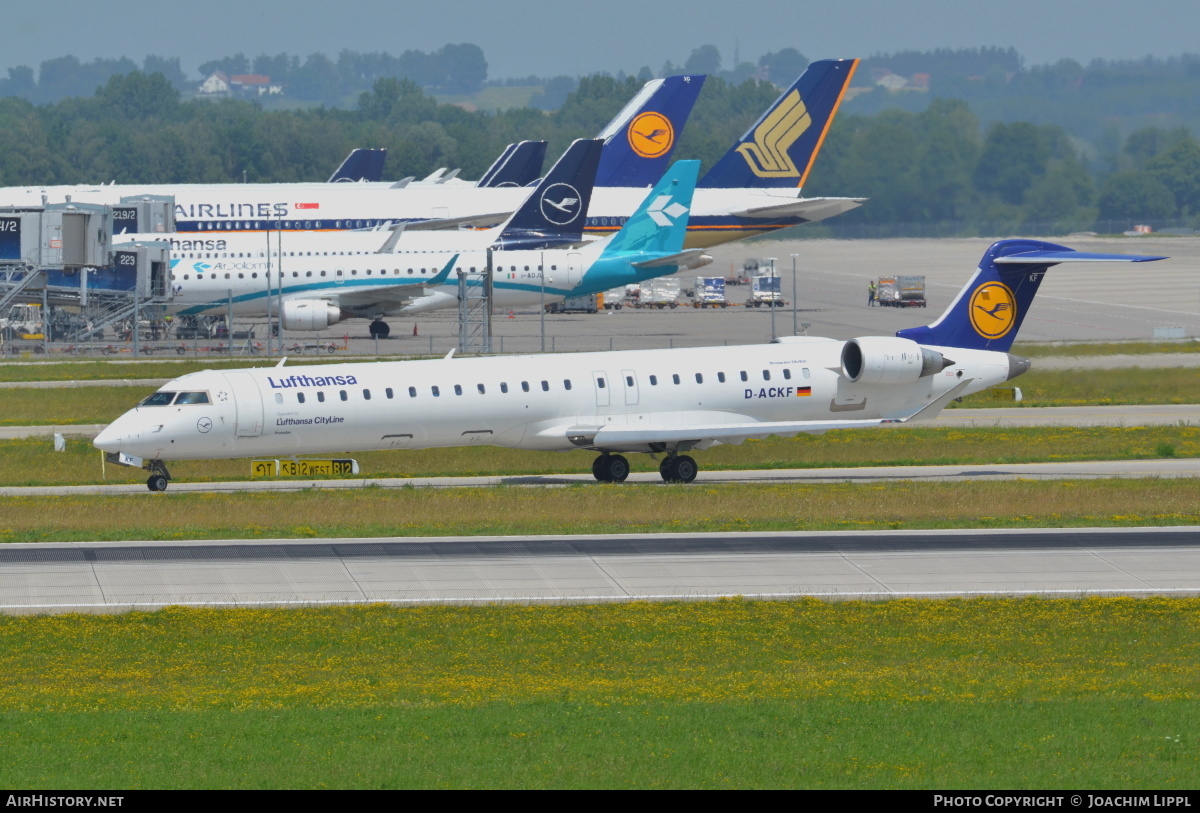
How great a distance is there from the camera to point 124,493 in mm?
41094

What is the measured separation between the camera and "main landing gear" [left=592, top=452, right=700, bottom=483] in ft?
142

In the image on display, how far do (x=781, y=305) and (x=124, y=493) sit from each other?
6803 cm

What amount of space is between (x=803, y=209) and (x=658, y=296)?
1204cm

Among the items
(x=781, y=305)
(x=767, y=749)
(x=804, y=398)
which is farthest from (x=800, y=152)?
(x=767, y=749)

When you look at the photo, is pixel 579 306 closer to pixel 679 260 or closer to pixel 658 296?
pixel 658 296

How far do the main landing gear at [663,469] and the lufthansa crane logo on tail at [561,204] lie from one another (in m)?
47.7

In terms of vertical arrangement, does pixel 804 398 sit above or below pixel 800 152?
below

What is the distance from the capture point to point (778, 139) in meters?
101

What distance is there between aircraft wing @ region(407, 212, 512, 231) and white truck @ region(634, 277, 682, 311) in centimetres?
1093

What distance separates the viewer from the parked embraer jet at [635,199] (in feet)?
325

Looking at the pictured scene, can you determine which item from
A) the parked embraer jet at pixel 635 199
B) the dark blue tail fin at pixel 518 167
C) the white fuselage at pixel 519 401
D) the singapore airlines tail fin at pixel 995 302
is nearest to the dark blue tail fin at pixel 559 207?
the parked embraer jet at pixel 635 199

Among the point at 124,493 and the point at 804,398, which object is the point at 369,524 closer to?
the point at 124,493

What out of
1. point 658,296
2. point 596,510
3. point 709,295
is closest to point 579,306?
point 658,296

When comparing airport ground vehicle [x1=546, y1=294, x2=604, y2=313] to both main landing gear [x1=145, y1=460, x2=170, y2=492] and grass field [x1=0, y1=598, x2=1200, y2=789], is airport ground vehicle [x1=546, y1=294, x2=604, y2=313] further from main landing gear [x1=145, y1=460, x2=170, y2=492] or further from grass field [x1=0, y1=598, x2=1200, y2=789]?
grass field [x1=0, y1=598, x2=1200, y2=789]
